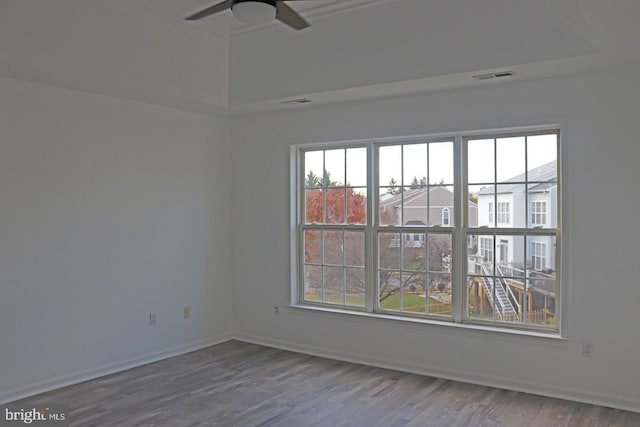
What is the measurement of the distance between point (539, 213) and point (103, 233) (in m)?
3.75

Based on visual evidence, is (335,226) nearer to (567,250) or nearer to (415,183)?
(415,183)

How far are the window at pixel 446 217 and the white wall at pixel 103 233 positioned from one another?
8.12 ft

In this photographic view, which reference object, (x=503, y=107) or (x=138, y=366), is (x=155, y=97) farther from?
(x=503, y=107)

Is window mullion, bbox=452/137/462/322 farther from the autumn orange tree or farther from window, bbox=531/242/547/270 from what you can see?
window, bbox=531/242/547/270

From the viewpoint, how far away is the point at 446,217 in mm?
4801

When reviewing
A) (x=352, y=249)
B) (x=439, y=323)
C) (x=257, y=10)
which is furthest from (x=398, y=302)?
(x=257, y=10)

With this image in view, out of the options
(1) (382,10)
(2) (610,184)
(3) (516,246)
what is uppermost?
(1) (382,10)

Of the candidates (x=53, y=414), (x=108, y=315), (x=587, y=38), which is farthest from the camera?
(x=108, y=315)

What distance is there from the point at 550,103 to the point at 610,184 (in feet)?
2.50

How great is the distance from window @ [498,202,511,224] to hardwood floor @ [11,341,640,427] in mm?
1384

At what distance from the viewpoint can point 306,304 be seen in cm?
565

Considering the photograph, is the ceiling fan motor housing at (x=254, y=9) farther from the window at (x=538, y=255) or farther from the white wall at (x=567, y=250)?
the window at (x=538, y=255)

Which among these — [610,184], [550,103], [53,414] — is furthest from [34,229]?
[610,184]

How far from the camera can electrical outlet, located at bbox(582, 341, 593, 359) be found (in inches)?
159
